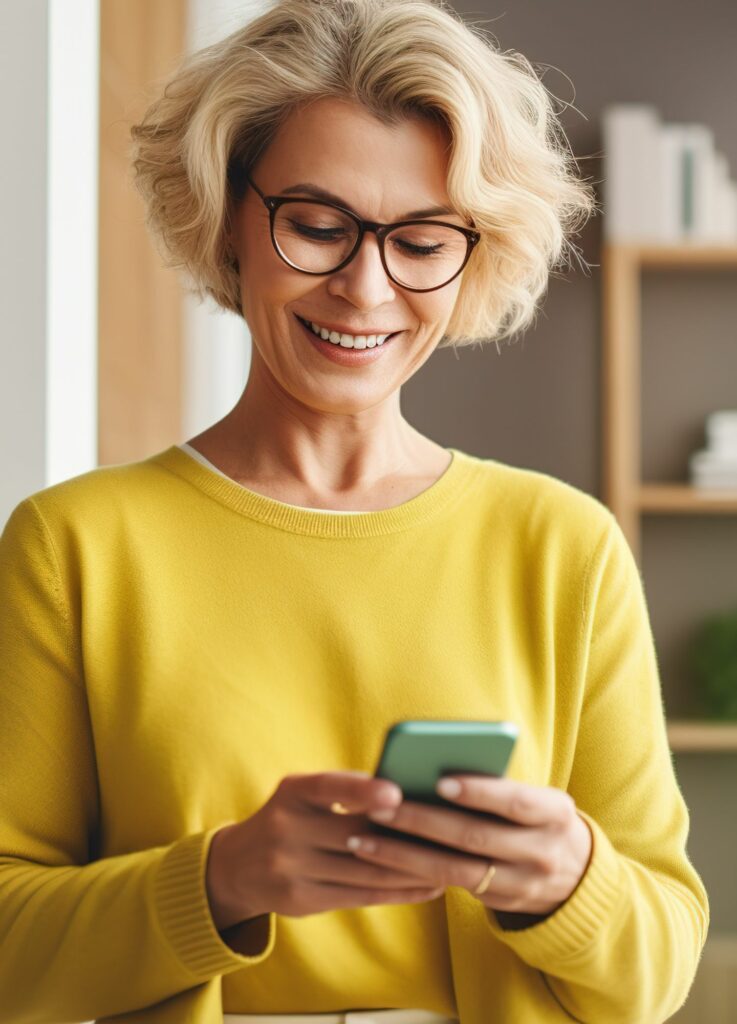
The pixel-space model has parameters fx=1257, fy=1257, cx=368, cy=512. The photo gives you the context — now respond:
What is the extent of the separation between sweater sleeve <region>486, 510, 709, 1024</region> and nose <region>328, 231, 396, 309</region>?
0.33 metres

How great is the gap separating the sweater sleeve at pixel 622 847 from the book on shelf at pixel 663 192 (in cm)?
279

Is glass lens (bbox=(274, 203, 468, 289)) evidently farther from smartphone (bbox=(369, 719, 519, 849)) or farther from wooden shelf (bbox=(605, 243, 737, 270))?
wooden shelf (bbox=(605, 243, 737, 270))

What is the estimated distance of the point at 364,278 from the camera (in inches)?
43.2

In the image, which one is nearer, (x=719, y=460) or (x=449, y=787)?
(x=449, y=787)

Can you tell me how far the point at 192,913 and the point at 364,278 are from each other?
1.79ft

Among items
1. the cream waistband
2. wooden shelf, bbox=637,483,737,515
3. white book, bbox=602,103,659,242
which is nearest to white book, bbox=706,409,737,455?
wooden shelf, bbox=637,483,737,515

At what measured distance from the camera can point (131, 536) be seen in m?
1.15

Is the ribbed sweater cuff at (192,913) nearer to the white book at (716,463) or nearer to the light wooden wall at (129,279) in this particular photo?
the light wooden wall at (129,279)

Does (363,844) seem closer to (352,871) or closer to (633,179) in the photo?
(352,871)

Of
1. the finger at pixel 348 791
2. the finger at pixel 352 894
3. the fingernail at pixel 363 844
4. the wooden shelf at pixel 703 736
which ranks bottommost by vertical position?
the wooden shelf at pixel 703 736

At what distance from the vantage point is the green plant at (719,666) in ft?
12.4

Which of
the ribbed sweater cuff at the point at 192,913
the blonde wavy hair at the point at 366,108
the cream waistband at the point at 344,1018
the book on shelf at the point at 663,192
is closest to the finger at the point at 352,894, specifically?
the ribbed sweater cuff at the point at 192,913

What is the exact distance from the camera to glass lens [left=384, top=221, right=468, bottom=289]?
111 cm

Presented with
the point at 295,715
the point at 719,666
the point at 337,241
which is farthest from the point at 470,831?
the point at 719,666
